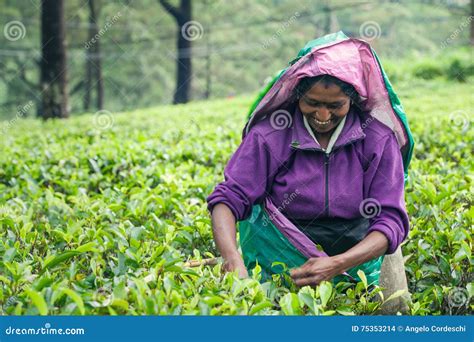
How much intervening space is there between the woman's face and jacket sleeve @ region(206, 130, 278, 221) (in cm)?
22

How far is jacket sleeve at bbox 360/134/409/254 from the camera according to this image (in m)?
2.45

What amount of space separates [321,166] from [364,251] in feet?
1.28

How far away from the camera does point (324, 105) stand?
98.3 inches

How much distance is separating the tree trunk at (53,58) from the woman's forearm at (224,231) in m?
7.13

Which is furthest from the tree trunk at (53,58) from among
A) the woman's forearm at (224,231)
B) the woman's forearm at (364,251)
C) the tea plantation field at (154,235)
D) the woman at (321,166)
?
the woman's forearm at (364,251)

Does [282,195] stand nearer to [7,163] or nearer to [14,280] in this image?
[14,280]

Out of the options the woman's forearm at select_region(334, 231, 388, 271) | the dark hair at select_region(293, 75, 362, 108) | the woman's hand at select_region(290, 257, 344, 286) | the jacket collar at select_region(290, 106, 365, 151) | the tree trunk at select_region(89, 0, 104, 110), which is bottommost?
the woman's hand at select_region(290, 257, 344, 286)

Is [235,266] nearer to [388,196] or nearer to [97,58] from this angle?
[388,196]

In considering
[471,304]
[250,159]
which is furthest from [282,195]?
[471,304]

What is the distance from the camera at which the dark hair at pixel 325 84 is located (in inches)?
96.8

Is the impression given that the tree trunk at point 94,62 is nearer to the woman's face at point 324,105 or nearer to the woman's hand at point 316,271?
the woman's face at point 324,105

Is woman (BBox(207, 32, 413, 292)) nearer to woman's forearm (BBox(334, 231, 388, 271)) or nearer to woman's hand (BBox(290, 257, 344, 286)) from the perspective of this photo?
woman's forearm (BBox(334, 231, 388, 271))

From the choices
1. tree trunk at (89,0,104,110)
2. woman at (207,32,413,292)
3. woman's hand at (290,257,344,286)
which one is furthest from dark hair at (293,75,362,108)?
tree trunk at (89,0,104,110)

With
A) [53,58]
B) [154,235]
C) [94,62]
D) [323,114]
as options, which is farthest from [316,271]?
[94,62]
